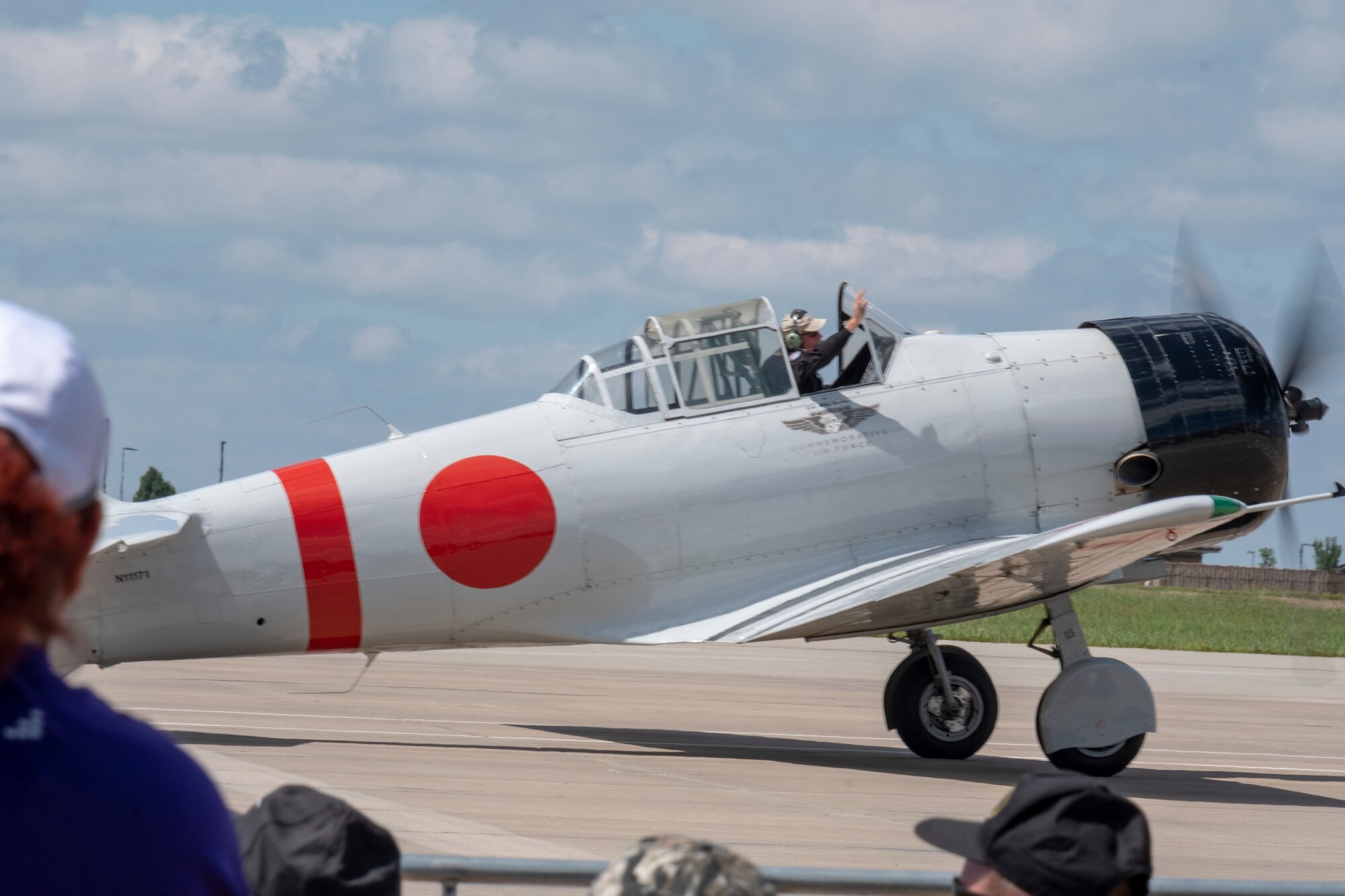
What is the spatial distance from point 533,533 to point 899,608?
2695 millimetres

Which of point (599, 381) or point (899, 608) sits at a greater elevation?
point (599, 381)

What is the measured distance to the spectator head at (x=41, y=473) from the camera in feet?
4.35

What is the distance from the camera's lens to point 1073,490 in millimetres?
11227

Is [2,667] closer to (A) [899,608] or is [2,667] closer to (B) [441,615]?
(B) [441,615]

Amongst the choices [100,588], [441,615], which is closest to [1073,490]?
[441,615]

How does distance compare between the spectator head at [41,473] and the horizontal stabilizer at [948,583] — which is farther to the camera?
the horizontal stabilizer at [948,583]

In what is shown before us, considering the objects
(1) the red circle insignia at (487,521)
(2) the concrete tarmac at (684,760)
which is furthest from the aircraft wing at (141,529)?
(1) the red circle insignia at (487,521)

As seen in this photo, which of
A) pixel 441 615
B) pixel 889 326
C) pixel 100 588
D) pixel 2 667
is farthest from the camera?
pixel 889 326

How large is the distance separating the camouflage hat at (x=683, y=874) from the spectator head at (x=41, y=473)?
29.0 inches

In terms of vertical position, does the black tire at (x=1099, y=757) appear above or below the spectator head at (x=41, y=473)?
below

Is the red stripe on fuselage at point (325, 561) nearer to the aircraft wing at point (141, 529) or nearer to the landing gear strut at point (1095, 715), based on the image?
the aircraft wing at point (141, 529)

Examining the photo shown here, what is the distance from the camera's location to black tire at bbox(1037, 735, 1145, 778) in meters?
10.4

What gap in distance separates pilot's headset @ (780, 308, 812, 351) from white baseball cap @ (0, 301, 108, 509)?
9.74 m

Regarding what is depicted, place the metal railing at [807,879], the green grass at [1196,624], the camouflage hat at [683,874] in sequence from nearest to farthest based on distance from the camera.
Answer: the camouflage hat at [683,874] → the metal railing at [807,879] → the green grass at [1196,624]
